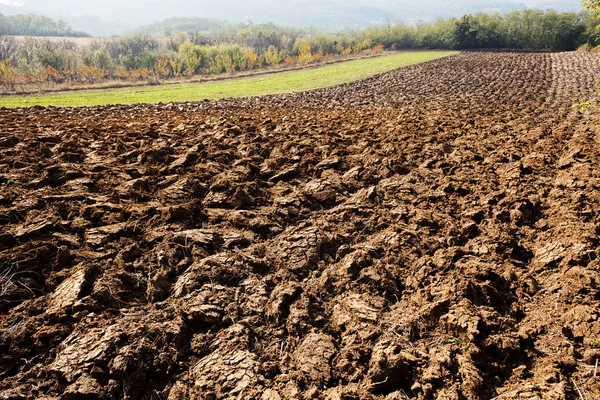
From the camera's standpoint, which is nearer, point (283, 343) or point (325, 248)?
point (283, 343)

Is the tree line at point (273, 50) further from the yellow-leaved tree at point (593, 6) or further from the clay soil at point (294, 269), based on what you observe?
the yellow-leaved tree at point (593, 6)

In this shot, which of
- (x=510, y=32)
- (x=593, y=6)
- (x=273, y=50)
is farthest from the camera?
(x=273, y=50)

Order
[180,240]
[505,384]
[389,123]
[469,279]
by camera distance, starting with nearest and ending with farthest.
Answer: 1. [505,384]
2. [469,279]
3. [180,240]
4. [389,123]

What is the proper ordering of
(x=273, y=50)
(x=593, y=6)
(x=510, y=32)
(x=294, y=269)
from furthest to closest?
1. (x=273, y=50)
2. (x=510, y=32)
3. (x=593, y=6)
4. (x=294, y=269)

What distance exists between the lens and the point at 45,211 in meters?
5.77

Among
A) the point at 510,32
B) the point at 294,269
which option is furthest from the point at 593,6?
the point at 510,32

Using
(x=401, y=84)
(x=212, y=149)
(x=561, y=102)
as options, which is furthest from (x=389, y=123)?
(x=401, y=84)

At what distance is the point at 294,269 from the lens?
5.16m

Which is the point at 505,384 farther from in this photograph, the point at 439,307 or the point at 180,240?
the point at 180,240

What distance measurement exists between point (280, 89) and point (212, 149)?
21.4m

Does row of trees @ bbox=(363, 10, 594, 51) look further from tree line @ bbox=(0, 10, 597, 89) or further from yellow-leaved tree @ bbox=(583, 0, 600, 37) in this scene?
yellow-leaved tree @ bbox=(583, 0, 600, 37)

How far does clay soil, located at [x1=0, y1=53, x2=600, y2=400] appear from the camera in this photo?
3561 mm

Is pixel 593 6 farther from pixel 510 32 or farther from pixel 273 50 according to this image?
pixel 273 50

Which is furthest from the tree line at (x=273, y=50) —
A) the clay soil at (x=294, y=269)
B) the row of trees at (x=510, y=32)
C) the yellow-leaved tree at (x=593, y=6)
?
the yellow-leaved tree at (x=593, y=6)
